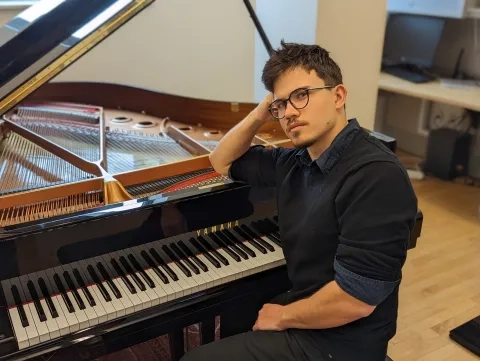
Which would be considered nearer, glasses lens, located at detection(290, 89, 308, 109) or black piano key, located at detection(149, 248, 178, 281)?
glasses lens, located at detection(290, 89, 308, 109)

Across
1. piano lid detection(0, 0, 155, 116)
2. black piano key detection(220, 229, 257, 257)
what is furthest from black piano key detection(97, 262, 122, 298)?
piano lid detection(0, 0, 155, 116)

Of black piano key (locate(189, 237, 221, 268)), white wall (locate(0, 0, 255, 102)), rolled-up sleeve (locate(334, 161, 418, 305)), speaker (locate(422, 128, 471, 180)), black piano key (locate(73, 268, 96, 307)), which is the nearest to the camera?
rolled-up sleeve (locate(334, 161, 418, 305))

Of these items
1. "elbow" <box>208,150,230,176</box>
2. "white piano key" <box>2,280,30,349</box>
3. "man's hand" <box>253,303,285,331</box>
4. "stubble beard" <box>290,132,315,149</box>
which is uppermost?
"stubble beard" <box>290,132,315,149</box>

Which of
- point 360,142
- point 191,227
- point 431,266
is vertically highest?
point 360,142

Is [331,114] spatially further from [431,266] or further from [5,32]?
[431,266]

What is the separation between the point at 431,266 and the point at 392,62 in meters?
2.33

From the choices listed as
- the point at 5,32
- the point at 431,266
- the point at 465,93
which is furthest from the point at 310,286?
the point at 465,93

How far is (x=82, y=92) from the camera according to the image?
3285 mm

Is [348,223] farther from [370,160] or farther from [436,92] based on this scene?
[436,92]

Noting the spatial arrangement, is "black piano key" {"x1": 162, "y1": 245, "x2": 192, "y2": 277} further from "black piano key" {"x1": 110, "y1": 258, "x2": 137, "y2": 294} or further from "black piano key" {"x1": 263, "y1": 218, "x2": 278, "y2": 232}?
"black piano key" {"x1": 263, "y1": 218, "x2": 278, "y2": 232}

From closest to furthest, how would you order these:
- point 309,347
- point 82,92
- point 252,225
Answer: point 309,347
point 252,225
point 82,92

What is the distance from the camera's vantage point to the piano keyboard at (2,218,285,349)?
5.09 ft

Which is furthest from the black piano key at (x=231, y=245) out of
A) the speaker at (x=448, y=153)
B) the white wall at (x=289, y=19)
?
the speaker at (x=448, y=153)

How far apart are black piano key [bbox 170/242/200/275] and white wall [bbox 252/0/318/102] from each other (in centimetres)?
216
